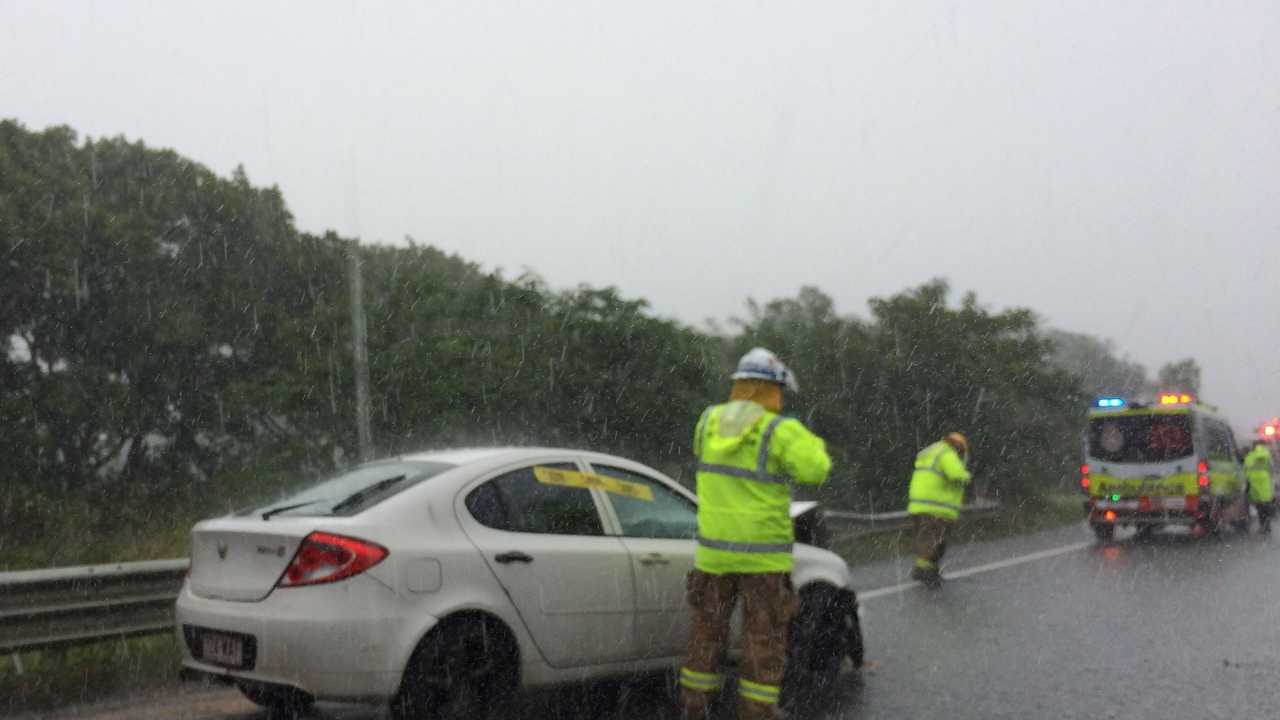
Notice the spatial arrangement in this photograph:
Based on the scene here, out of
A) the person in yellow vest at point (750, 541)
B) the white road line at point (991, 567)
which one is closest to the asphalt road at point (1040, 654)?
the white road line at point (991, 567)

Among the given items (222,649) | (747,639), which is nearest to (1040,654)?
(747,639)

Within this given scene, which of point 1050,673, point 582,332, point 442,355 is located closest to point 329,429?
point 442,355

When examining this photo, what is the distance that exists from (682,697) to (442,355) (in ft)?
61.6

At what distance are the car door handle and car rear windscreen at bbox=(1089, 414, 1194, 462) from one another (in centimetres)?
1567

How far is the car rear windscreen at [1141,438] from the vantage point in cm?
1919

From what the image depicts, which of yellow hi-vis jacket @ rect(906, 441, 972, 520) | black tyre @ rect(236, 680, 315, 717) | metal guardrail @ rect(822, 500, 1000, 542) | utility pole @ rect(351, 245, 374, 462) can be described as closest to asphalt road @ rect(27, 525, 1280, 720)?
black tyre @ rect(236, 680, 315, 717)

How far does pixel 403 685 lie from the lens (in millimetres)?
5332

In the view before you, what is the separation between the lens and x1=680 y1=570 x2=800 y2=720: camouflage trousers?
5660 millimetres

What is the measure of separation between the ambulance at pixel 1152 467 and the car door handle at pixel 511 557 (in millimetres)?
14871

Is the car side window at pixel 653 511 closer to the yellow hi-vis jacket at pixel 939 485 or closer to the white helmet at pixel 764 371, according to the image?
the white helmet at pixel 764 371

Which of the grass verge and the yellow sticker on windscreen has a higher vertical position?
the yellow sticker on windscreen

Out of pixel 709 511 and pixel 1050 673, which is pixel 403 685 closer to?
pixel 709 511

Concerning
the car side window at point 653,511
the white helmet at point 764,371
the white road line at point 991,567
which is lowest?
the white road line at point 991,567

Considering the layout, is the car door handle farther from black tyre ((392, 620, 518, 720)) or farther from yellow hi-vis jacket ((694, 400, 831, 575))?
yellow hi-vis jacket ((694, 400, 831, 575))
